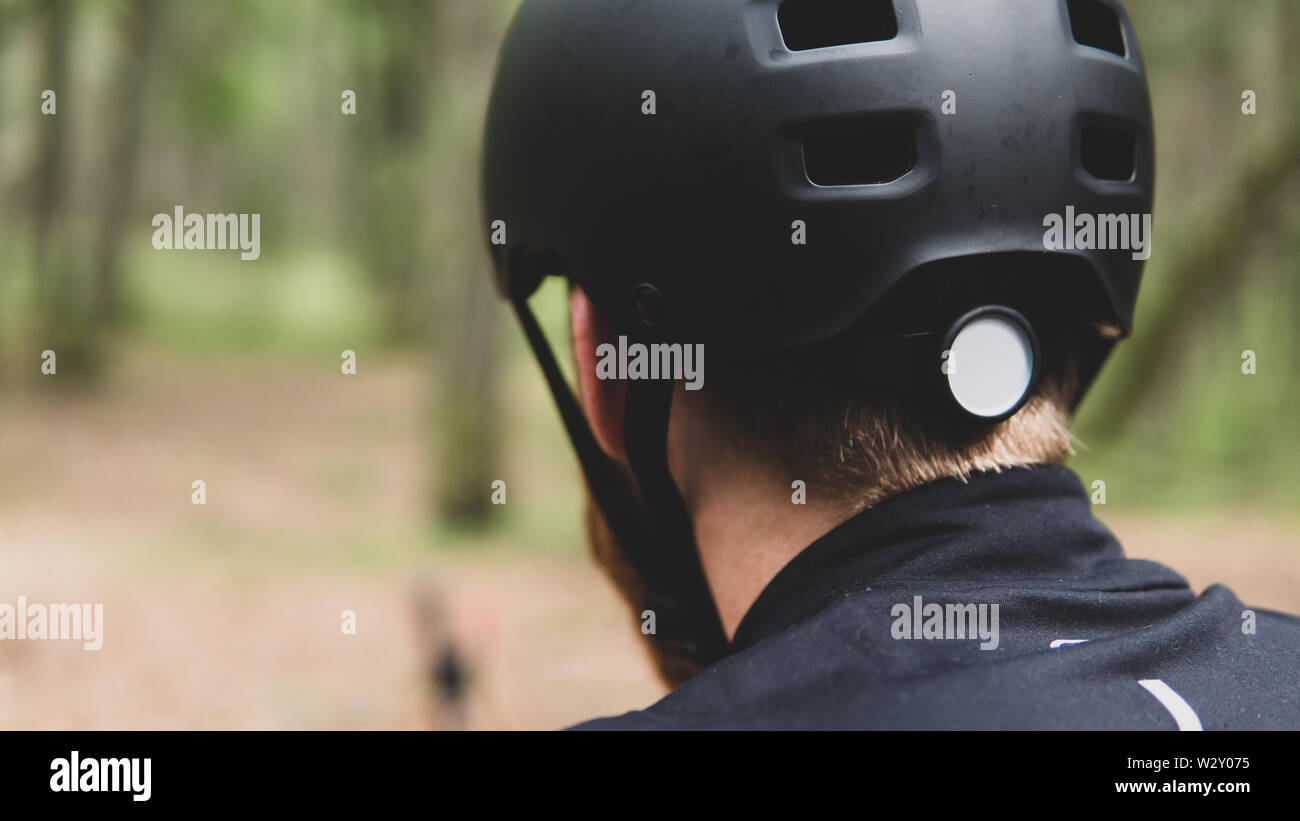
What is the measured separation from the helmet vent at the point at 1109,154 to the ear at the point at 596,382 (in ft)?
2.75

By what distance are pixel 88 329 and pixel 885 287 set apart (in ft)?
52.5

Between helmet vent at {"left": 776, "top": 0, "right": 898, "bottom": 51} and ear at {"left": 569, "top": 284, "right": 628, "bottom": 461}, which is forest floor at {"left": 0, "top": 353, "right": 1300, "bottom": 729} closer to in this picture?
ear at {"left": 569, "top": 284, "right": 628, "bottom": 461}

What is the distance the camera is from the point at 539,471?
14578 mm

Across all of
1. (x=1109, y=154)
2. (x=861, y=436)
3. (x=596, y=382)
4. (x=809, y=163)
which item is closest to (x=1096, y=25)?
(x=1109, y=154)

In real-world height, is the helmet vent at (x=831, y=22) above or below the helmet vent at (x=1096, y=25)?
below

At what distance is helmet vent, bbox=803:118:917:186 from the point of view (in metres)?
1.63

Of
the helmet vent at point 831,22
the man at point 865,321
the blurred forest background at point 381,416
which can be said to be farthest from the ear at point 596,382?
the blurred forest background at point 381,416

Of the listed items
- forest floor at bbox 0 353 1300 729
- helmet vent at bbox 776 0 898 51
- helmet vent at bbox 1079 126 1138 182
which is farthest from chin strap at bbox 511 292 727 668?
helmet vent at bbox 1079 126 1138 182

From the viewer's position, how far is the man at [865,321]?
4.56 feet

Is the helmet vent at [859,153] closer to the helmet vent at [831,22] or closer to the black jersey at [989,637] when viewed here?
the helmet vent at [831,22]

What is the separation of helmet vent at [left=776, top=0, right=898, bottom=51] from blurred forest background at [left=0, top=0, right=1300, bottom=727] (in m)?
2.89

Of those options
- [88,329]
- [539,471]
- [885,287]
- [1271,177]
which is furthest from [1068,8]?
[88,329]

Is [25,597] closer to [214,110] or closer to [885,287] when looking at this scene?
[885,287]
